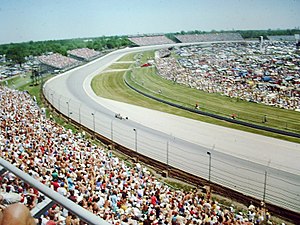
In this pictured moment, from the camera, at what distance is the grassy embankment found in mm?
27750

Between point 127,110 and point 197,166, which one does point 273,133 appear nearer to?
point 197,166

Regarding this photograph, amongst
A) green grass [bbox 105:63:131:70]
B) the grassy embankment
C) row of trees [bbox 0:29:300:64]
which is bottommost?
green grass [bbox 105:63:131:70]

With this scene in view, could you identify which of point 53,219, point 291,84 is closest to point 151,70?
point 291,84

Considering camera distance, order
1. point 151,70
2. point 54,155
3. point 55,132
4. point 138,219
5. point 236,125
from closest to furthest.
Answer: point 138,219 → point 54,155 → point 55,132 → point 236,125 → point 151,70

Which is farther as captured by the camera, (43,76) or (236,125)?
(43,76)

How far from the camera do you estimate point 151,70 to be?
6072 centimetres

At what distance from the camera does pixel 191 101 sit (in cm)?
3550

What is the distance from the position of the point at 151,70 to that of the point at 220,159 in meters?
43.1

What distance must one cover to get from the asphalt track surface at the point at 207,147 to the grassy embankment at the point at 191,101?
6.39 feet

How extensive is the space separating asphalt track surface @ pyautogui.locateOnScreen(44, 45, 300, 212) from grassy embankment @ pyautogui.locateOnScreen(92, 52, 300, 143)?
1.95 meters

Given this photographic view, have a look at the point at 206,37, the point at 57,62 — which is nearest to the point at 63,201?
the point at 57,62

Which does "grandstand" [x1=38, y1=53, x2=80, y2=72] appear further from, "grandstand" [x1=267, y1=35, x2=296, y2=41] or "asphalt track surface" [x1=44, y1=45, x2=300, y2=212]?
"grandstand" [x1=267, y1=35, x2=296, y2=41]

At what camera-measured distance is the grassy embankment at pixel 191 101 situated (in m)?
27.8

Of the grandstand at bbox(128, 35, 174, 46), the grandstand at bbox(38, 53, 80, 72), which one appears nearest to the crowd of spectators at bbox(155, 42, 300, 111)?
the grandstand at bbox(38, 53, 80, 72)
